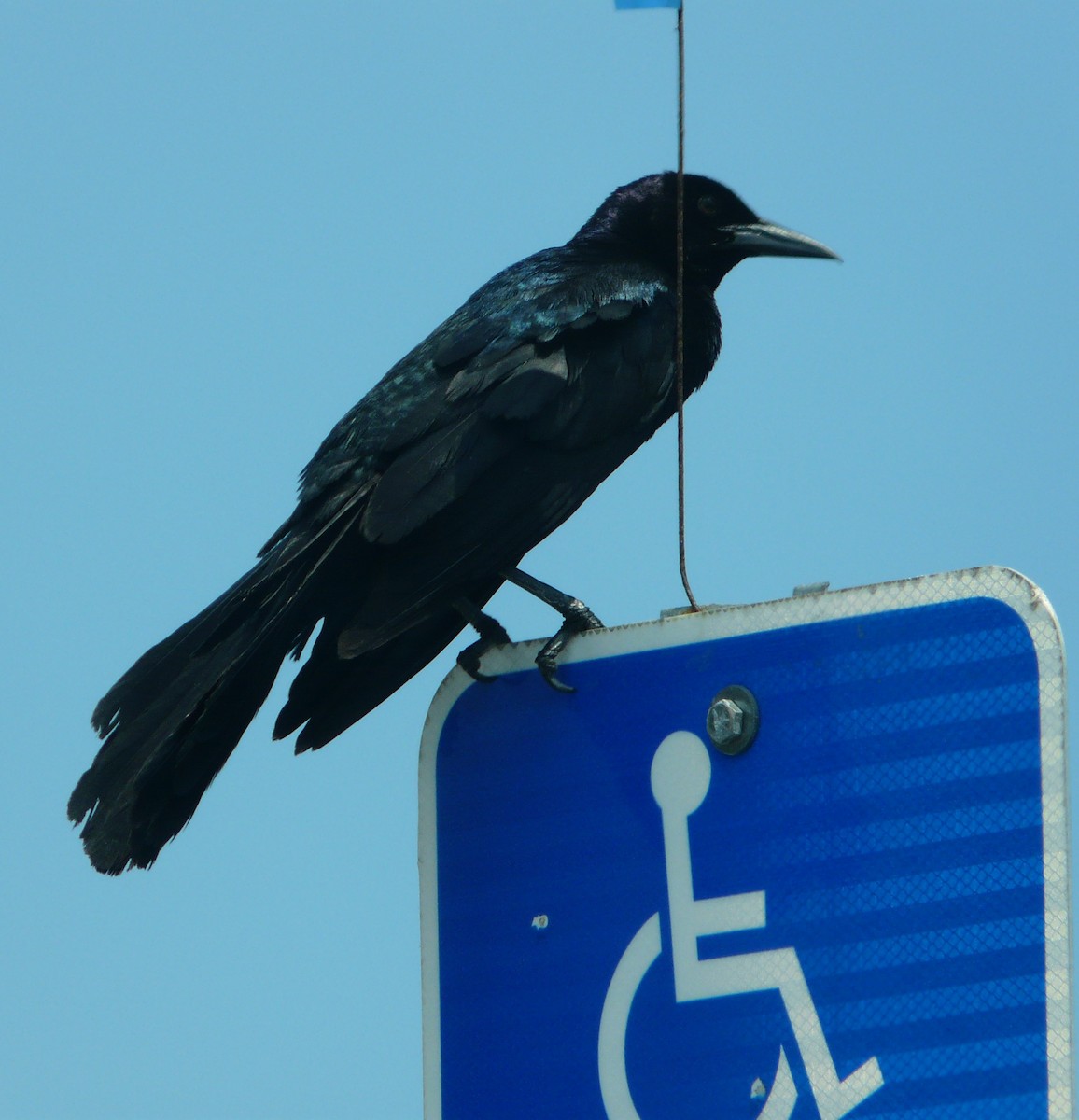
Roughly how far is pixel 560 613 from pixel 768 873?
1148 mm

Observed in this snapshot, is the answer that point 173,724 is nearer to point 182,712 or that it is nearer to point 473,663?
point 182,712

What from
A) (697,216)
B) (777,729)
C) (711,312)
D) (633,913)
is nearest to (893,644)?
(777,729)

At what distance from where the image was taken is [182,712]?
2750 mm

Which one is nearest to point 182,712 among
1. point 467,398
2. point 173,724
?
point 173,724

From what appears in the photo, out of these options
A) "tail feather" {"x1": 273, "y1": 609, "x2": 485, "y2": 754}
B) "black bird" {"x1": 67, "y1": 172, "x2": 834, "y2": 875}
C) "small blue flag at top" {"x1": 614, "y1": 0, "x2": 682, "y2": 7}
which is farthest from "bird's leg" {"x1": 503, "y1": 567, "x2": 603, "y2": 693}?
"small blue flag at top" {"x1": 614, "y1": 0, "x2": 682, "y2": 7}

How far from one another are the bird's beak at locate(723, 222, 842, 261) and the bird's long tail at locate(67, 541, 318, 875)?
1876mm

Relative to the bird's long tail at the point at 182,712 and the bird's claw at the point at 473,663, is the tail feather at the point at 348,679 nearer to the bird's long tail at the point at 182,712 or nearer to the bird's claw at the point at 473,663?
the bird's long tail at the point at 182,712

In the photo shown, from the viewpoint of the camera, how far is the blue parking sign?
1.57 meters

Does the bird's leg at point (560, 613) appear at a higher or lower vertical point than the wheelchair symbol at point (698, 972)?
higher

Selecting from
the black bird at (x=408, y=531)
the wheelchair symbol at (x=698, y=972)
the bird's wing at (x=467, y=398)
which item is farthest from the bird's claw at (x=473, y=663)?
the bird's wing at (x=467, y=398)

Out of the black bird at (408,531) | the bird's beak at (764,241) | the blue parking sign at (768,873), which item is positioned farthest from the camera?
the bird's beak at (764,241)

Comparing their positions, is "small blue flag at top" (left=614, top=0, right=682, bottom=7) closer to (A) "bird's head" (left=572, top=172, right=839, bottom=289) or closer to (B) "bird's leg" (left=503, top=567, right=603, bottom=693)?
(B) "bird's leg" (left=503, top=567, right=603, bottom=693)

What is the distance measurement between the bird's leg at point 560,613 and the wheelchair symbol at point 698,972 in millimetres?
205

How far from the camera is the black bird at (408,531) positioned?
2.76 m
